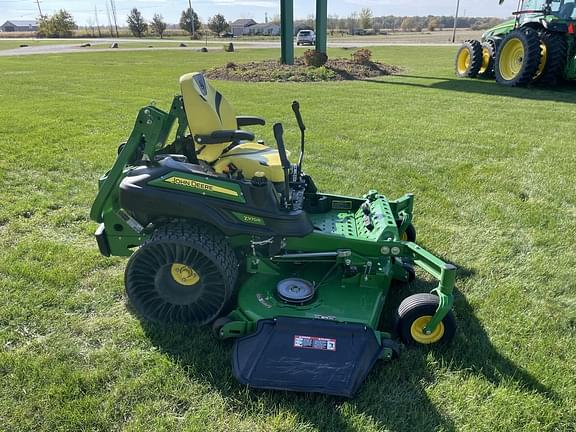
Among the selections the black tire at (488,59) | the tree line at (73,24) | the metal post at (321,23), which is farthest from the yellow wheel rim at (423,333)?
the tree line at (73,24)

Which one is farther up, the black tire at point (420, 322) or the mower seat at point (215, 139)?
A: the mower seat at point (215, 139)

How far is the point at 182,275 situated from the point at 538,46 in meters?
11.6

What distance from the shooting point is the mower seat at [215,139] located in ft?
11.0

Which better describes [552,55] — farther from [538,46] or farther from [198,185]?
[198,185]

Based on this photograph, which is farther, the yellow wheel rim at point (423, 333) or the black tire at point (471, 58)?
the black tire at point (471, 58)

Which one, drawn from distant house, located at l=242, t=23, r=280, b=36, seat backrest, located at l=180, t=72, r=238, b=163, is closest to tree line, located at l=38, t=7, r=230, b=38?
distant house, located at l=242, t=23, r=280, b=36

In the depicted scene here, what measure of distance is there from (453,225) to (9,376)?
373 cm

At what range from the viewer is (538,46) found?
37.8ft

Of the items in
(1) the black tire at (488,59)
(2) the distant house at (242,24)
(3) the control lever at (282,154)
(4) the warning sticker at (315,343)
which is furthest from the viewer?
(2) the distant house at (242,24)

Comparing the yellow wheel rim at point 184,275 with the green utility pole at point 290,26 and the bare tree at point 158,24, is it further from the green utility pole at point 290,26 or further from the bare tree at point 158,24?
the bare tree at point 158,24

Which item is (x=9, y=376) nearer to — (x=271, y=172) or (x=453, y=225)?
(x=271, y=172)

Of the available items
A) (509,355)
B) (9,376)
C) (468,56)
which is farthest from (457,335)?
(468,56)

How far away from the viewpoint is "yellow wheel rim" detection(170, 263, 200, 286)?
2.97 metres

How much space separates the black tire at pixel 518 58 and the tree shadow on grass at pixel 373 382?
34.7 ft
